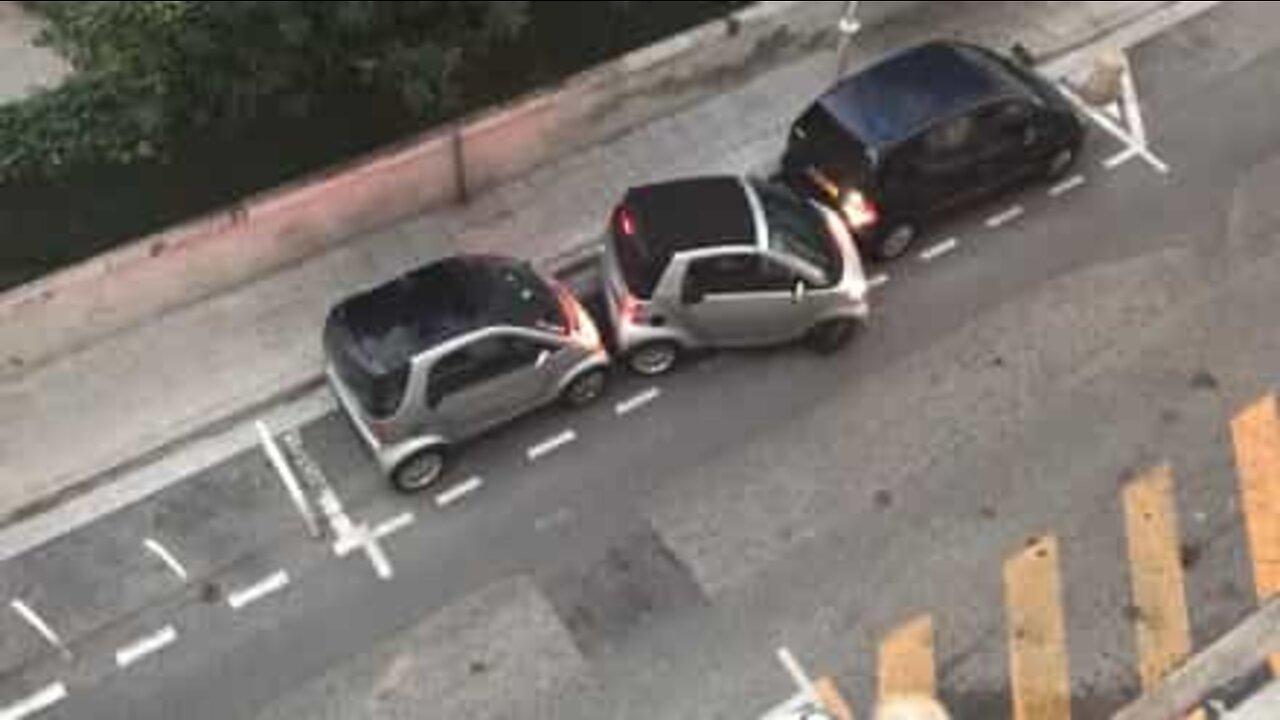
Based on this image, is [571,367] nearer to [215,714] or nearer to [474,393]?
[474,393]

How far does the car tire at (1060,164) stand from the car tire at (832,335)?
11.8 feet

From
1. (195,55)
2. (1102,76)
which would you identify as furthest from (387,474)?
(1102,76)

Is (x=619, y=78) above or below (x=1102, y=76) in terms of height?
above

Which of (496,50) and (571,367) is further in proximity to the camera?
(496,50)

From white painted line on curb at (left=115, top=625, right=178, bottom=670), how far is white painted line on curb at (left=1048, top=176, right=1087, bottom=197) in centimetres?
1122

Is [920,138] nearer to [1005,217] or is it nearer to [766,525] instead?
[1005,217]

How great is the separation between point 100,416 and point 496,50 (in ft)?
20.7

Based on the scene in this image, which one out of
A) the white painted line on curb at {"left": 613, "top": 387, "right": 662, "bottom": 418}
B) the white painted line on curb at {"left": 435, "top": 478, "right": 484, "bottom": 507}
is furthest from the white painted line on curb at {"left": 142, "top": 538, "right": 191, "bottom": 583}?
the white painted line on curb at {"left": 613, "top": 387, "right": 662, "bottom": 418}

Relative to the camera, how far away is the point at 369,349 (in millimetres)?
13727

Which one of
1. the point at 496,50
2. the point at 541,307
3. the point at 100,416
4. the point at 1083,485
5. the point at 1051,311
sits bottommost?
the point at 1083,485

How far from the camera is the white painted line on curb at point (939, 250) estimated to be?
16842 mm

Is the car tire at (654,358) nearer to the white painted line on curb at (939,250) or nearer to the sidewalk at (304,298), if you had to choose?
the sidewalk at (304,298)

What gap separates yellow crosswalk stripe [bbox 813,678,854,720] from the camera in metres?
13.0

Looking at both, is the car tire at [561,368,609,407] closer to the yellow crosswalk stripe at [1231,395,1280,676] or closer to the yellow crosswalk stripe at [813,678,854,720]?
the yellow crosswalk stripe at [813,678,854,720]
